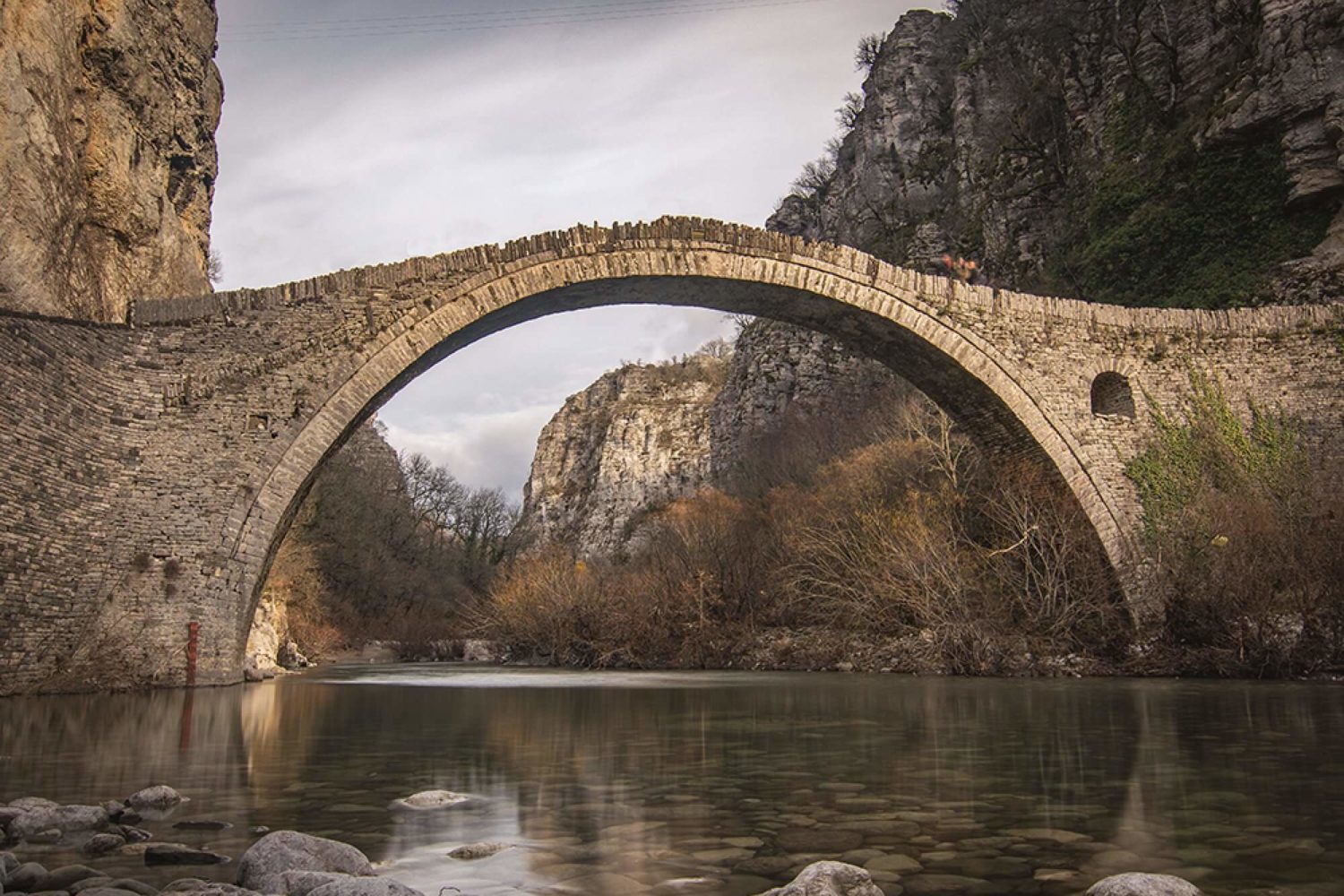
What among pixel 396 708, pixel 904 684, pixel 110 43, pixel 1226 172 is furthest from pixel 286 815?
pixel 1226 172

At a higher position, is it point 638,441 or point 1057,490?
point 638,441

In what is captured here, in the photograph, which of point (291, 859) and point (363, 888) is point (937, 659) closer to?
point (291, 859)

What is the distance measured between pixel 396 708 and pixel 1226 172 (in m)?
17.9

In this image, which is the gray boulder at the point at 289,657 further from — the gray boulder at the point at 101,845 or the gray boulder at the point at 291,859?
the gray boulder at the point at 291,859

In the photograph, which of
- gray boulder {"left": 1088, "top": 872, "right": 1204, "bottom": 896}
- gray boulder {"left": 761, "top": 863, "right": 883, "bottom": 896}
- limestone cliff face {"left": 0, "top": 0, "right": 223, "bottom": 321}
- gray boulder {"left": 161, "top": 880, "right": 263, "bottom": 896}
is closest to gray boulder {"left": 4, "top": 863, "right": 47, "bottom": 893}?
gray boulder {"left": 161, "top": 880, "right": 263, "bottom": 896}

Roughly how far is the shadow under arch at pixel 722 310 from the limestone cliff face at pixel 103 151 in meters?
3.72

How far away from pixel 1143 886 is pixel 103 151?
1583 centimetres

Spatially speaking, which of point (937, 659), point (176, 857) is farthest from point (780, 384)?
point (176, 857)

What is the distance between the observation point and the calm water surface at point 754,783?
3.08 meters

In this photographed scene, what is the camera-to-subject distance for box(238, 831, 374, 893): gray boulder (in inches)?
113

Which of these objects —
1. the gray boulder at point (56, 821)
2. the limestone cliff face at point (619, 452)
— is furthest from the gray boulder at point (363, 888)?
the limestone cliff face at point (619, 452)

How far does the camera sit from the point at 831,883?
261 centimetres

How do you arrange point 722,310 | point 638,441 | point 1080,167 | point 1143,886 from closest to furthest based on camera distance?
point 1143,886 → point 722,310 → point 1080,167 → point 638,441

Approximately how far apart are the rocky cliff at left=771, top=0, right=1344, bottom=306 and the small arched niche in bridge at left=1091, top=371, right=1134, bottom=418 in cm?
415
